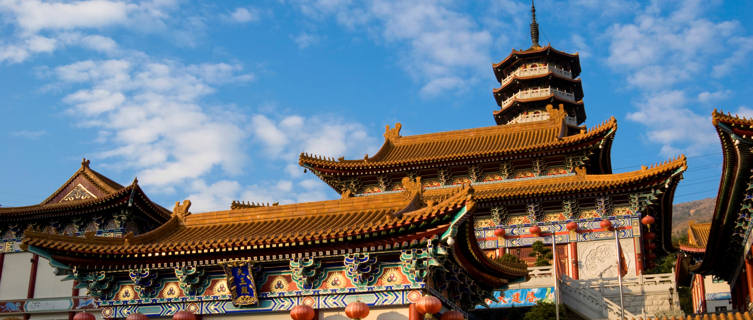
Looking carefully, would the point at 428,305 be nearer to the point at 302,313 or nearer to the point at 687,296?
the point at 302,313

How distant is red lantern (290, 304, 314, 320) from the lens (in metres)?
15.5

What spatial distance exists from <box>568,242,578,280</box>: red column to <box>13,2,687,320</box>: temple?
0.04 metres

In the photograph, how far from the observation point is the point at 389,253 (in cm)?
1543

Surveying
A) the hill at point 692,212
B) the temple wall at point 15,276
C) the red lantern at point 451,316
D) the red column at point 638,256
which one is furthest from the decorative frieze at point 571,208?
the hill at point 692,212

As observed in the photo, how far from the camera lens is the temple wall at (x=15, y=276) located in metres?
33.4

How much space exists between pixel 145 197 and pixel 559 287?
717 inches

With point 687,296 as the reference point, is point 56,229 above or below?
above

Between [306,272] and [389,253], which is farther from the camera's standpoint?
[306,272]

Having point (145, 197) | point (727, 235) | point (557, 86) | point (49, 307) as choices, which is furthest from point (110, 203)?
point (557, 86)

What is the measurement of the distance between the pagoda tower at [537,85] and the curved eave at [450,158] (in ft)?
66.3

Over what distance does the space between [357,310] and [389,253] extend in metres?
1.35

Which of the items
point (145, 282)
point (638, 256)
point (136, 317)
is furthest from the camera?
point (638, 256)

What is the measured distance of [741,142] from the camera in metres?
17.4

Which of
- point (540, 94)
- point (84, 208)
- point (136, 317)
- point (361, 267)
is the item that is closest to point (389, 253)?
point (361, 267)
